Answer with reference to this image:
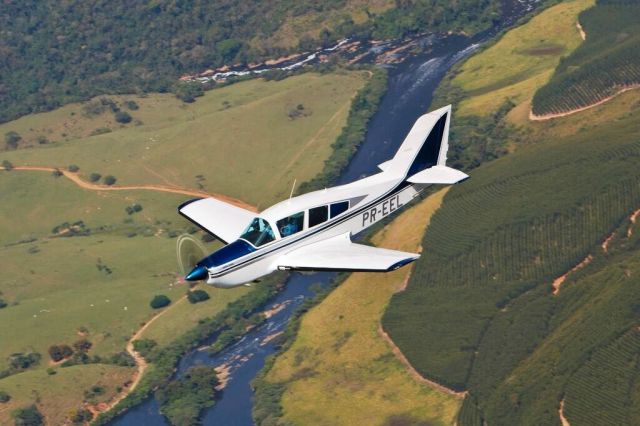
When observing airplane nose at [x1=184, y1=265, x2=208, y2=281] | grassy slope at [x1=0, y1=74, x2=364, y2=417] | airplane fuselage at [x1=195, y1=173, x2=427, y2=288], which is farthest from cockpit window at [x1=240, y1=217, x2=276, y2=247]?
grassy slope at [x1=0, y1=74, x2=364, y2=417]

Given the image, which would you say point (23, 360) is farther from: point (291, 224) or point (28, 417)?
point (291, 224)

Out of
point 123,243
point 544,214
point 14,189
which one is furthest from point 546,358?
point 14,189

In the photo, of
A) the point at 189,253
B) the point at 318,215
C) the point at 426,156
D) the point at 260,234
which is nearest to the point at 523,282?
the point at 426,156

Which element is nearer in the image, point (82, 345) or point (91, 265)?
point (82, 345)

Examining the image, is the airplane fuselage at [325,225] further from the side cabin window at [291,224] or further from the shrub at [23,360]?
the shrub at [23,360]

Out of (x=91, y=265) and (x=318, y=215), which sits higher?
(x=318, y=215)

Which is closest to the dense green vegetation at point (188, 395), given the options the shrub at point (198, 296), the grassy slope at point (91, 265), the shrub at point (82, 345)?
the grassy slope at point (91, 265)

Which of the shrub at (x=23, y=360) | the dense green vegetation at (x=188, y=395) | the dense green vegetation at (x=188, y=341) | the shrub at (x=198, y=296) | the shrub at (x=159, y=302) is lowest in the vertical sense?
the dense green vegetation at (x=188, y=395)

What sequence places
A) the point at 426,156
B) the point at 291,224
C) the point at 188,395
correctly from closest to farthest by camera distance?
1. the point at 291,224
2. the point at 426,156
3. the point at 188,395
